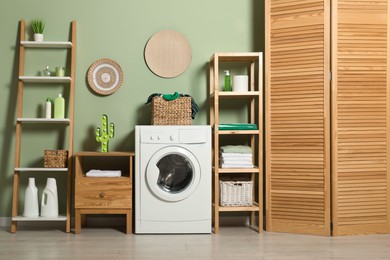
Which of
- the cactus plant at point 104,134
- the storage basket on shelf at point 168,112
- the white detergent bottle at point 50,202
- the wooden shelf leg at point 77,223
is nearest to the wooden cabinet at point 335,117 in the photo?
the storage basket on shelf at point 168,112

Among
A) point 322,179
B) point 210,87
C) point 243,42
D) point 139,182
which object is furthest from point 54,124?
point 322,179

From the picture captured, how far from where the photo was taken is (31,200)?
3.91 metres

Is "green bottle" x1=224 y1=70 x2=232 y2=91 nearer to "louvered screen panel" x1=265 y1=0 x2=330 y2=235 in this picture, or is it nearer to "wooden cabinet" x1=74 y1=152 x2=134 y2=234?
"louvered screen panel" x1=265 y1=0 x2=330 y2=235

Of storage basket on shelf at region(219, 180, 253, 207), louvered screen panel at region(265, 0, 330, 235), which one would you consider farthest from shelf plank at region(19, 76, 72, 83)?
louvered screen panel at region(265, 0, 330, 235)

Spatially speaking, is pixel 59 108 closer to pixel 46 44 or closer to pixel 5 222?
pixel 46 44

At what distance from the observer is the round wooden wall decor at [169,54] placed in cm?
423

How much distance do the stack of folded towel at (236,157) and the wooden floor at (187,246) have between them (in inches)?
20.7

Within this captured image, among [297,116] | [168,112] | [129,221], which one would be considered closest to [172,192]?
[129,221]

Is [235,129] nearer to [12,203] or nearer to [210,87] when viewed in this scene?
[210,87]

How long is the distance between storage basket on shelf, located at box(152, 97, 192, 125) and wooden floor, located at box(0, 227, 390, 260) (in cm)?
87

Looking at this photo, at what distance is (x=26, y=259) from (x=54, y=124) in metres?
1.45

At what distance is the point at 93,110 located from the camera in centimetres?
421

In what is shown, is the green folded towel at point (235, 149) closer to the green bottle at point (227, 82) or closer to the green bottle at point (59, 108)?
the green bottle at point (227, 82)

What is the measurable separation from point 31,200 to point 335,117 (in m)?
2.42
